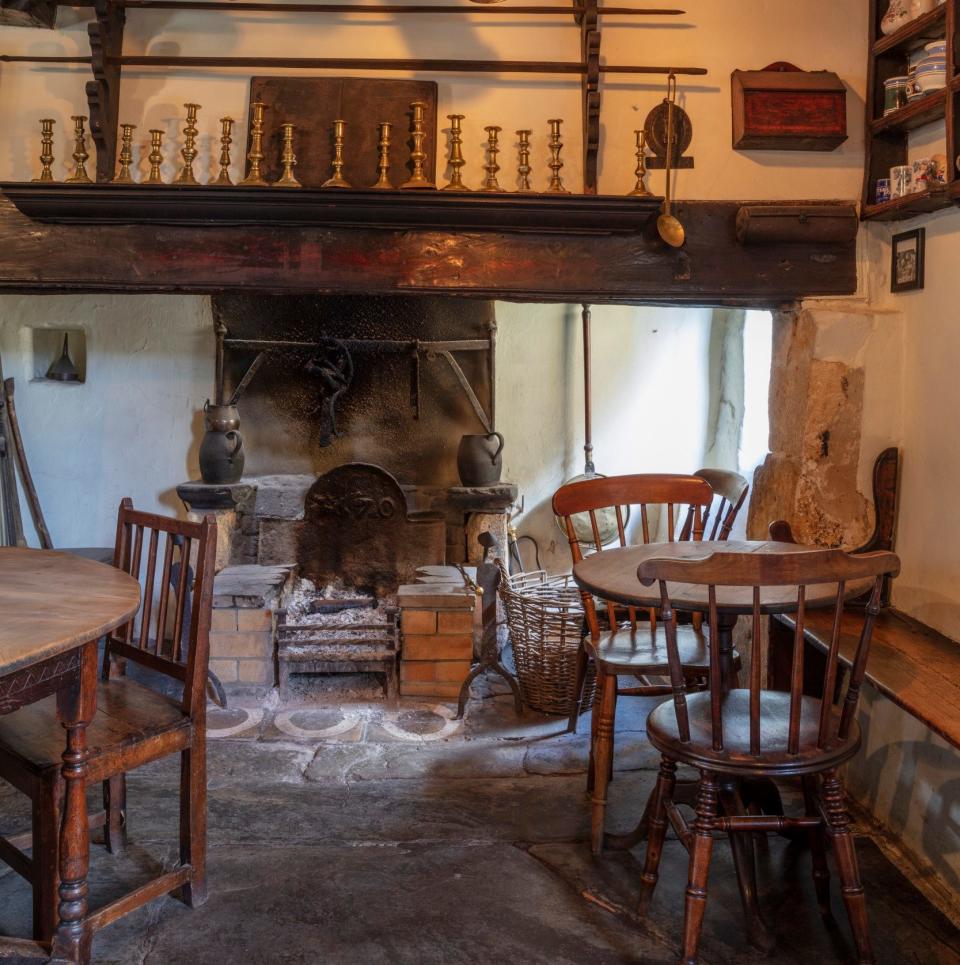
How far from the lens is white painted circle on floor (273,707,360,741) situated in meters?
3.42

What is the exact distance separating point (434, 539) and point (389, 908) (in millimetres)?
2275

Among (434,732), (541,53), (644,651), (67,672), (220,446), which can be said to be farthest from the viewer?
(220,446)

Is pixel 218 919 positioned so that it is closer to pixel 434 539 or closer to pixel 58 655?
pixel 58 655

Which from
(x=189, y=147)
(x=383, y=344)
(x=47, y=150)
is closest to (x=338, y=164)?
(x=189, y=147)

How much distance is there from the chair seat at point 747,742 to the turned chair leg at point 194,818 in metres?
1.05

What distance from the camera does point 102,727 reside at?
209 cm

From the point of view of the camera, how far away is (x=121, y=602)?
2010mm

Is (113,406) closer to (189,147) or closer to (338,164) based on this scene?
(189,147)

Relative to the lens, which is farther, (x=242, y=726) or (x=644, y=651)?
(x=242, y=726)

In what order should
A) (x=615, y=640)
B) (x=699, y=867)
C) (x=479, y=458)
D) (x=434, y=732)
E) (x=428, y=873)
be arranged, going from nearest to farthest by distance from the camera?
(x=699, y=867) < (x=428, y=873) < (x=615, y=640) < (x=434, y=732) < (x=479, y=458)

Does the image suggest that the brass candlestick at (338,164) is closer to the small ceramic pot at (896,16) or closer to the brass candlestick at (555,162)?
the brass candlestick at (555,162)

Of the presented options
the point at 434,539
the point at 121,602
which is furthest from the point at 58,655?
the point at 434,539

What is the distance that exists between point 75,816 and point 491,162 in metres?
2.21

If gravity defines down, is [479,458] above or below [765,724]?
above
